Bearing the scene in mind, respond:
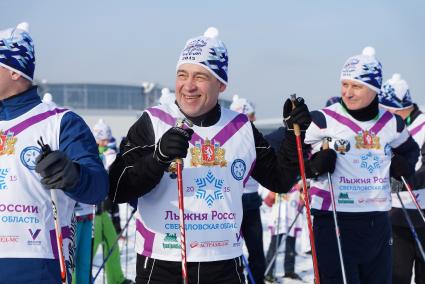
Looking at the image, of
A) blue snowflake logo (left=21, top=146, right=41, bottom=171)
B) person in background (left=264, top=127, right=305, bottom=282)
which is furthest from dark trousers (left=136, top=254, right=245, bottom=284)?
person in background (left=264, top=127, right=305, bottom=282)

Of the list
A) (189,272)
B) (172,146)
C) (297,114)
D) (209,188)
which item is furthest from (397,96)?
(172,146)

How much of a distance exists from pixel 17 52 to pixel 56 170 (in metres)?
0.83

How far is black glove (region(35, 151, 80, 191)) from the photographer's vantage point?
2.39 meters

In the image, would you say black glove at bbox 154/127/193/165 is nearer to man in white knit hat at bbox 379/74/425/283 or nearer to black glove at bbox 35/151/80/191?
black glove at bbox 35/151/80/191

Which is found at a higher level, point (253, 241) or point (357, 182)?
point (357, 182)

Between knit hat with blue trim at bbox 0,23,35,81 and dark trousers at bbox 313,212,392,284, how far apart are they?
2707mm

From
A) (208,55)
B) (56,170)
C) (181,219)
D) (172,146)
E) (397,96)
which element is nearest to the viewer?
(56,170)

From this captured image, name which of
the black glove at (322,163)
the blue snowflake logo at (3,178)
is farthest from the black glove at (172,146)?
the black glove at (322,163)

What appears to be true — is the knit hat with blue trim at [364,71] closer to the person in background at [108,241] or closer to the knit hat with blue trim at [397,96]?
the knit hat with blue trim at [397,96]

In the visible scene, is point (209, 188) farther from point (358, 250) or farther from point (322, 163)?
point (358, 250)

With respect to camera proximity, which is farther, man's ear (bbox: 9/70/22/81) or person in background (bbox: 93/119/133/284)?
person in background (bbox: 93/119/133/284)

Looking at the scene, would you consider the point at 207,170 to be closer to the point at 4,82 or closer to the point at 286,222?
the point at 4,82

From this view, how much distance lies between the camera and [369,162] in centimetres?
459

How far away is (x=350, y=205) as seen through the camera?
14.9ft
